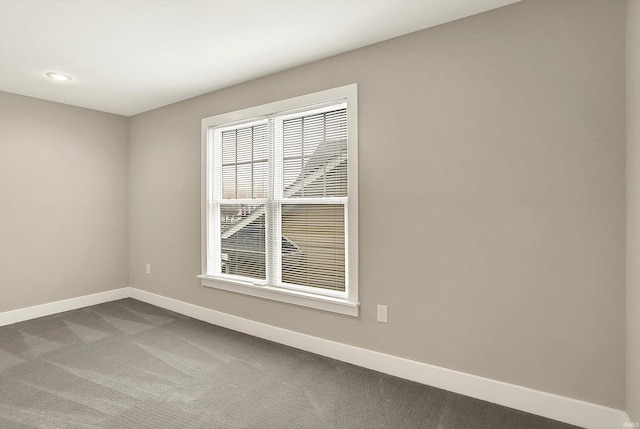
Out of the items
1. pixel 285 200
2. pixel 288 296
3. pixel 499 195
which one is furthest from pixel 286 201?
pixel 499 195

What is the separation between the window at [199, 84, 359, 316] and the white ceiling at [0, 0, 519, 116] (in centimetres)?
43

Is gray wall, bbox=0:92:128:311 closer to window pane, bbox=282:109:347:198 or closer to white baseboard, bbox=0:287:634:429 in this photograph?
white baseboard, bbox=0:287:634:429

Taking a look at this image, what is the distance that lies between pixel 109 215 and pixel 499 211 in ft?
15.3

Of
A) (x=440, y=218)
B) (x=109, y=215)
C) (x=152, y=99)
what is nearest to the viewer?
(x=440, y=218)

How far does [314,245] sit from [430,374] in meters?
1.34

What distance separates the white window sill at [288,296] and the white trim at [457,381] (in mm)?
280

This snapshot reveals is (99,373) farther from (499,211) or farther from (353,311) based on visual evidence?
(499,211)

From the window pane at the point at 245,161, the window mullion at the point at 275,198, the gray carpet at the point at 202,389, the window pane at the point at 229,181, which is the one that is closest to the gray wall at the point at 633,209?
the gray carpet at the point at 202,389

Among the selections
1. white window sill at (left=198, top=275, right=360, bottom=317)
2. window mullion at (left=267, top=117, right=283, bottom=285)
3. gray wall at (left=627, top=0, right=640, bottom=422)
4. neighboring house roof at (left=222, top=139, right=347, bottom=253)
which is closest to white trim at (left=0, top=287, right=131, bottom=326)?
white window sill at (left=198, top=275, right=360, bottom=317)

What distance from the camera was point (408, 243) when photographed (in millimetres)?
2438

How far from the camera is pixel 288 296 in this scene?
3023mm

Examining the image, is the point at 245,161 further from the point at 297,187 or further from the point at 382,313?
the point at 382,313

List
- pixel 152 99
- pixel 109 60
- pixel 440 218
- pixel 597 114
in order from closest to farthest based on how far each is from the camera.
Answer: pixel 597 114
pixel 440 218
pixel 109 60
pixel 152 99

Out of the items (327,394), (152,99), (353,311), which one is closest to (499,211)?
(353,311)
